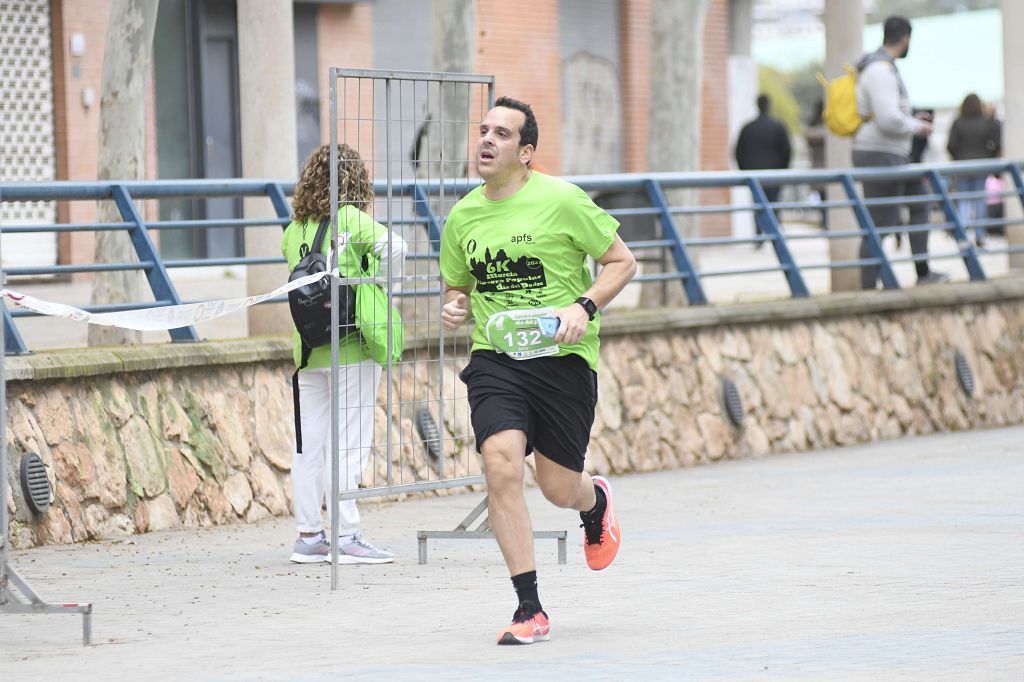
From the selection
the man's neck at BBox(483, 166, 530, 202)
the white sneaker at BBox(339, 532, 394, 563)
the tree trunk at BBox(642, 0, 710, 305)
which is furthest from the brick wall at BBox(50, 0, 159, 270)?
the man's neck at BBox(483, 166, 530, 202)

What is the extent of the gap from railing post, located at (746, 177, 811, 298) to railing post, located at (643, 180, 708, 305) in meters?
0.77

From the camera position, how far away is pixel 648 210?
1293 centimetres

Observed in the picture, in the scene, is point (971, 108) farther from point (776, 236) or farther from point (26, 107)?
point (26, 107)

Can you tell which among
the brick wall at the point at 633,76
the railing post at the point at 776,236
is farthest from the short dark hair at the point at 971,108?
the railing post at the point at 776,236

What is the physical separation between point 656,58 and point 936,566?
24.9 feet

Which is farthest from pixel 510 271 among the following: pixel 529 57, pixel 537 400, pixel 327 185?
pixel 529 57

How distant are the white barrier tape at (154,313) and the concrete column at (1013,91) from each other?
36.1 ft

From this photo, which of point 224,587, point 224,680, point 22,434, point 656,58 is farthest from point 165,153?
point 224,680

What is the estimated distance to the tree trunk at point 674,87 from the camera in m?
14.8

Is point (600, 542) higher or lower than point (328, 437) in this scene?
lower

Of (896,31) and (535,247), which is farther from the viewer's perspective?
(896,31)

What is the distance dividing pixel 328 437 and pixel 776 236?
629cm

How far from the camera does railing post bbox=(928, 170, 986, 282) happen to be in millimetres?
15648

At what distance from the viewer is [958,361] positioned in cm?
1539
